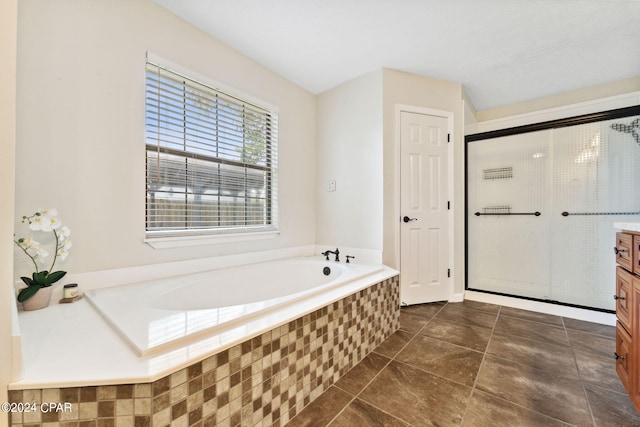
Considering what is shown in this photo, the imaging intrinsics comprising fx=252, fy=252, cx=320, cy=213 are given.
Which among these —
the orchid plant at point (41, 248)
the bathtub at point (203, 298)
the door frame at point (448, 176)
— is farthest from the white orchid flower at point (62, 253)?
the door frame at point (448, 176)

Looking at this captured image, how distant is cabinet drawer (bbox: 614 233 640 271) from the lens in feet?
3.97

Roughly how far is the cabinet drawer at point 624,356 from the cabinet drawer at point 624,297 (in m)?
0.05

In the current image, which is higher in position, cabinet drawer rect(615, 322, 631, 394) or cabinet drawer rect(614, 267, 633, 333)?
cabinet drawer rect(614, 267, 633, 333)

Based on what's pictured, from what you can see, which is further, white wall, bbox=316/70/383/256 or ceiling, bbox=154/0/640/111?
white wall, bbox=316/70/383/256

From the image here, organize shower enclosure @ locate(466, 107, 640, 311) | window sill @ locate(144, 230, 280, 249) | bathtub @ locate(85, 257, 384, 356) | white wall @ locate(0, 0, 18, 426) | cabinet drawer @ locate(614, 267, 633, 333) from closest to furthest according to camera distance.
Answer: white wall @ locate(0, 0, 18, 426) → bathtub @ locate(85, 257, 384, 356) → cabinet drawer @ locate(614, 267, 633, 333) → window sill @ locate(144, 230, 280, 249) → shower enclosure @ locate(466, 107, 640, 311)

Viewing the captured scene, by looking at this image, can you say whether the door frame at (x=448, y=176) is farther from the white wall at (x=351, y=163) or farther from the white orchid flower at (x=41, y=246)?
the white orchid flower at (x=41, y=246)

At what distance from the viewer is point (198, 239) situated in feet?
6.11

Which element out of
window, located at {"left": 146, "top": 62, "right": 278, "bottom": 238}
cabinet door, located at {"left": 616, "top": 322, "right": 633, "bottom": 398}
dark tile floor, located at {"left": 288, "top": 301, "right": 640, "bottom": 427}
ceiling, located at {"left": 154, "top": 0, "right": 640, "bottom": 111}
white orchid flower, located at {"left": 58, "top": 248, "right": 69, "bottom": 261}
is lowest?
dark tile floor, located at {"left": 288, "top": 301, "right": 640, "bottom": 427}

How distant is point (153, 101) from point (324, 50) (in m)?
1.39

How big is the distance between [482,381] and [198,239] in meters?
1.99

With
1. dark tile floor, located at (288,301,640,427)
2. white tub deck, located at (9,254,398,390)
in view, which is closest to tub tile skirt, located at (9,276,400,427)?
white tub deck, located at (9,254,398,390)

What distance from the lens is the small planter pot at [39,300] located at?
3.77 feet

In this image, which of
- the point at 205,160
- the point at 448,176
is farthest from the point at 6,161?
the point at 448,176

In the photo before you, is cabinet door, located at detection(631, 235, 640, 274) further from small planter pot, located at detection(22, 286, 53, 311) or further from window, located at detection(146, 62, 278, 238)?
small planter pot, located at detection(22, 286, 53, 311)
